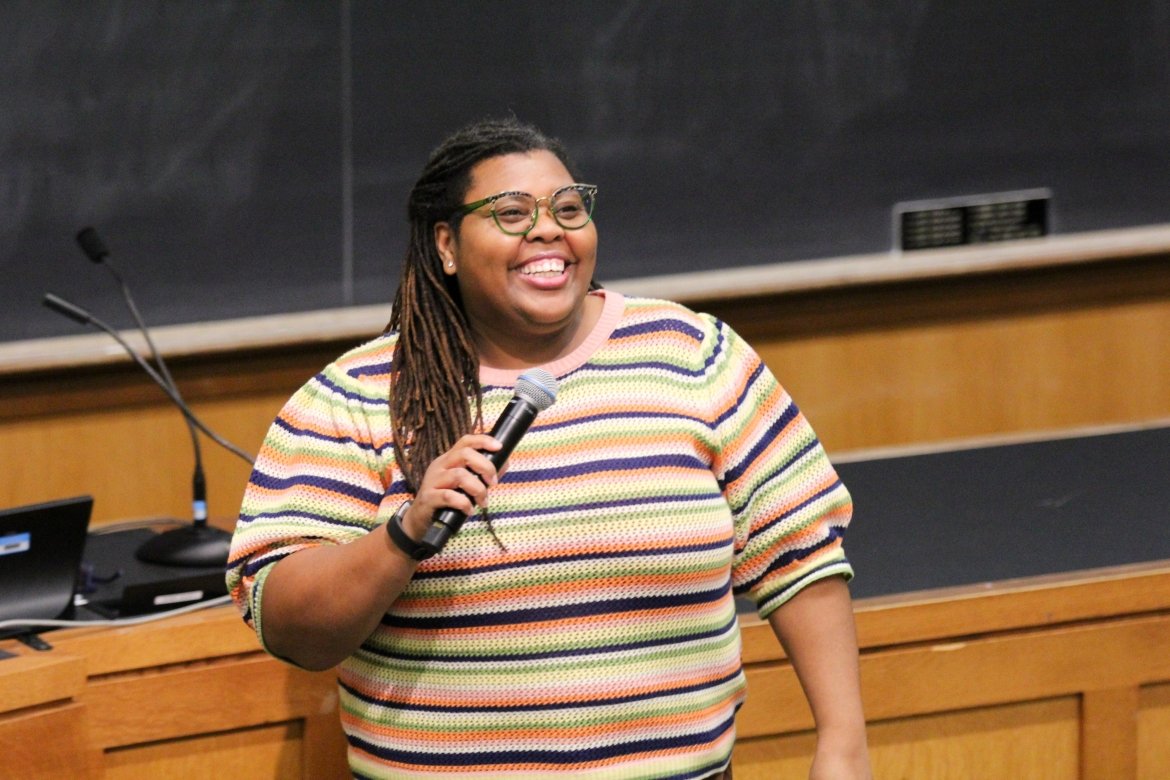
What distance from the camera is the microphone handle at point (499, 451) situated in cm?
Result: 132

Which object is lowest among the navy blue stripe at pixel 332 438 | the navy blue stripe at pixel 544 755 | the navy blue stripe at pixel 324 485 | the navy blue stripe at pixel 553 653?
the navy blue stripe at pixel 544 755

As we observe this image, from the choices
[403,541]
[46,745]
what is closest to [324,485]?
[403,541]

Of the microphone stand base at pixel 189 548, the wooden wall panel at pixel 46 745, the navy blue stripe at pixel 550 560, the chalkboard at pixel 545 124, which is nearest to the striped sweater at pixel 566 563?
the navy blue stripe at pixel 550 560

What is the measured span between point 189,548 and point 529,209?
40.6 inches

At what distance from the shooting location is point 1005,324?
3777 millimetres

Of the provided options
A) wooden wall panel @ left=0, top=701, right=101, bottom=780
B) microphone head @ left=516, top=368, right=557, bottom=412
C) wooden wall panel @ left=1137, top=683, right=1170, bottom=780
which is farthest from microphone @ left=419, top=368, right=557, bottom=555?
wooden wall panel @ left=1137, top=683, right=1170, bottom=780

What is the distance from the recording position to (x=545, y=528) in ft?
4.79

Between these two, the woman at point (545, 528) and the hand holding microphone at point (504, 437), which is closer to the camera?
the hand holding microphone at point (504, 437)

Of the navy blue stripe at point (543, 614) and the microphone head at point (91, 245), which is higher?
the microphone head at point (91, 245)

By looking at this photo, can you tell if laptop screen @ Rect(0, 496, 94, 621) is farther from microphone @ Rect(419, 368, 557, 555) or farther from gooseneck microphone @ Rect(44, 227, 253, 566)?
microphone @ Rect(419, 368, 557, 555)

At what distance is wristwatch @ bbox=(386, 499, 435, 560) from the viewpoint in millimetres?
1356

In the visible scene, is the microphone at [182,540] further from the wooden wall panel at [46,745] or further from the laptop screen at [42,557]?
the wooden wall panel at [46,745]

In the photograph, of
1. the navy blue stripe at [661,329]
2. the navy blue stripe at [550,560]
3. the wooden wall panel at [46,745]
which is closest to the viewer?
the navy blue stripe at [550,560]

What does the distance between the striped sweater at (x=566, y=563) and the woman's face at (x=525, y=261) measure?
0.04 m
